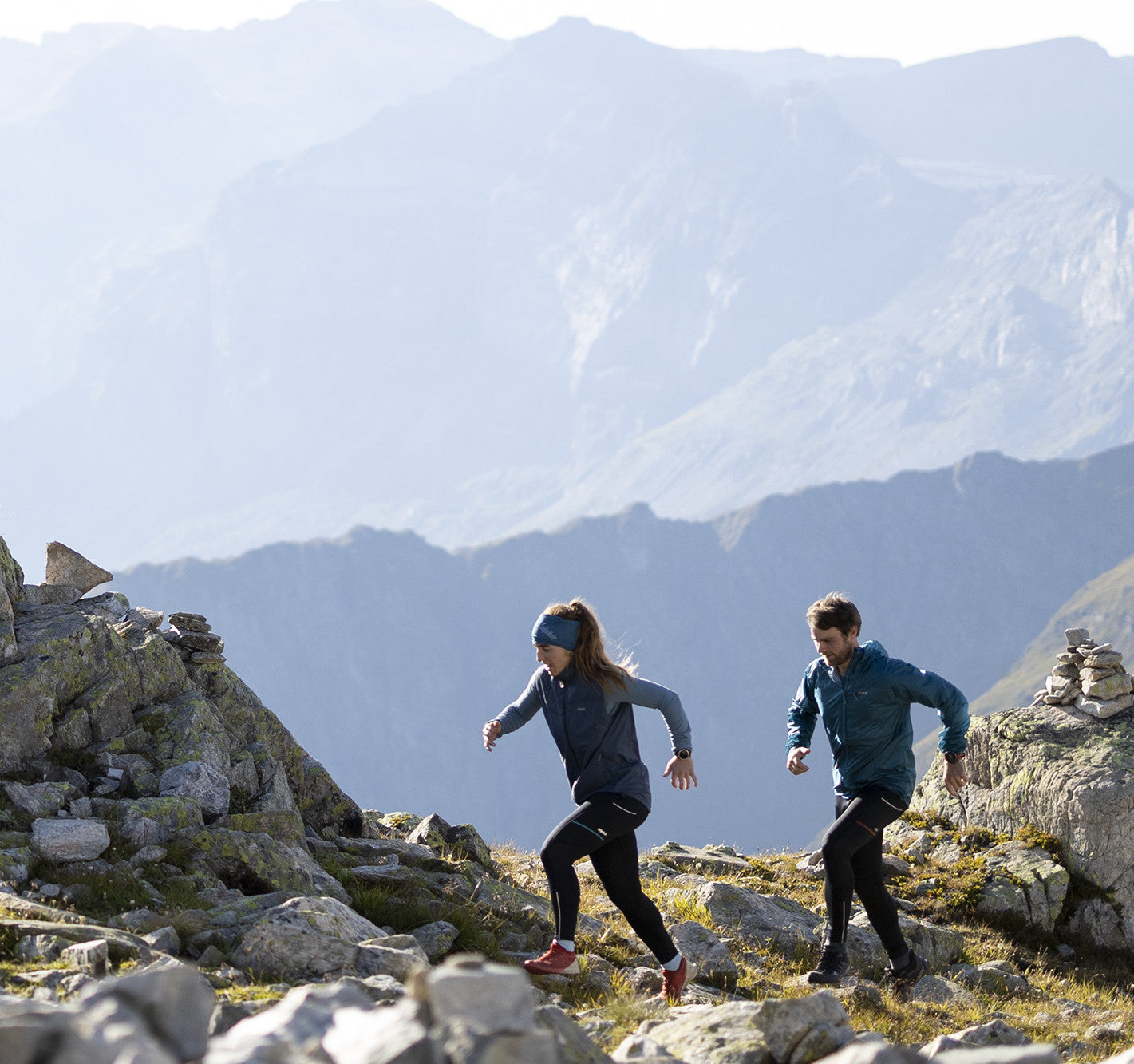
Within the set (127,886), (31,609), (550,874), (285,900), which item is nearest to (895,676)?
(550,874)

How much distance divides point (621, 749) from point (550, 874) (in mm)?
1146

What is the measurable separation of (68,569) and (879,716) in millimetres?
11233

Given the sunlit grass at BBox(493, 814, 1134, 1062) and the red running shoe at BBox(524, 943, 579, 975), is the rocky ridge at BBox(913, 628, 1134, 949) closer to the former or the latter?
the sunlit grass at BBox(493, 814, 1134, 1062)

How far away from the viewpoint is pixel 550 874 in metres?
9.39

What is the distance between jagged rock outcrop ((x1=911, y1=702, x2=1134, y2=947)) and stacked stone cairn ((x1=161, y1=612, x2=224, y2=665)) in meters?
10.7

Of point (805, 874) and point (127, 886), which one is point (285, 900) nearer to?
point (127, 886)

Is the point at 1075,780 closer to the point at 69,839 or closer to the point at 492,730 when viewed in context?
the point at 492,730

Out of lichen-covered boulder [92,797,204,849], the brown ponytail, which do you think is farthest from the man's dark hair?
lichen-covered boulder [92,797,204,849]

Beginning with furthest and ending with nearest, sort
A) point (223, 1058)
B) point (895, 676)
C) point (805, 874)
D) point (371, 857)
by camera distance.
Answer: point (805, 874) → point (371, 857) → point (895, 676) → point (223, 1058)

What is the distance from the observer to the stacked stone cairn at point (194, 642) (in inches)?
585

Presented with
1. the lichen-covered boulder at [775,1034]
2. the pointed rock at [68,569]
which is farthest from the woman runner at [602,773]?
the pointed rock at [68,569]

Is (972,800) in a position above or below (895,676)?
below

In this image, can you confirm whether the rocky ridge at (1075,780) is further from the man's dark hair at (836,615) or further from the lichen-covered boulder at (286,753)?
the lichen-covered boulder at (286,753)

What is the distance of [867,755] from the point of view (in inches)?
412
